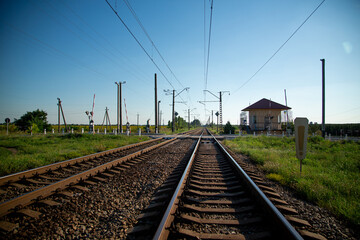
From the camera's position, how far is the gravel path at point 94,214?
2.33 meters

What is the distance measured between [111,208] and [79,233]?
2.38ft

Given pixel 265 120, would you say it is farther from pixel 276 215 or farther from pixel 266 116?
pixel 276 215

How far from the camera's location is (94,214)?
2.85 m

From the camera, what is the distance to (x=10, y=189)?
151 inches

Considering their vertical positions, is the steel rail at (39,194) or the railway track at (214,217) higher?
the steel rail at (39,194)

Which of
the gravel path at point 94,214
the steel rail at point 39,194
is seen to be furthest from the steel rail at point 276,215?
the steel rail at point 39,194

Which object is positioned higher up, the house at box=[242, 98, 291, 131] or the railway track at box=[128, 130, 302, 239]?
the house at box=[242, 98, 291, 131]

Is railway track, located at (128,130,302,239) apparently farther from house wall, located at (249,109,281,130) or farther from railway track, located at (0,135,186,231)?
house wall, located at (249,109,281,130)

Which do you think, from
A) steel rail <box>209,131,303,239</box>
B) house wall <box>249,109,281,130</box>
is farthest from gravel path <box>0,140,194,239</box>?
house wall <box>249,109,281,130</box>

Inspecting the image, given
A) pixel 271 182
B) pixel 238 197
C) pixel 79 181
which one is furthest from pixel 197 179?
pixel 79 181

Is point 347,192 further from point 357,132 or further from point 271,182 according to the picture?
point 357,132

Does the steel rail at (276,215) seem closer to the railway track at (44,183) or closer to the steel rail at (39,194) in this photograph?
the railway track at (44,183)

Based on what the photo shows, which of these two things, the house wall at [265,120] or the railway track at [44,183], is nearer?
the railway track at [44,183]

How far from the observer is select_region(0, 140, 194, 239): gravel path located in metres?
2.33
